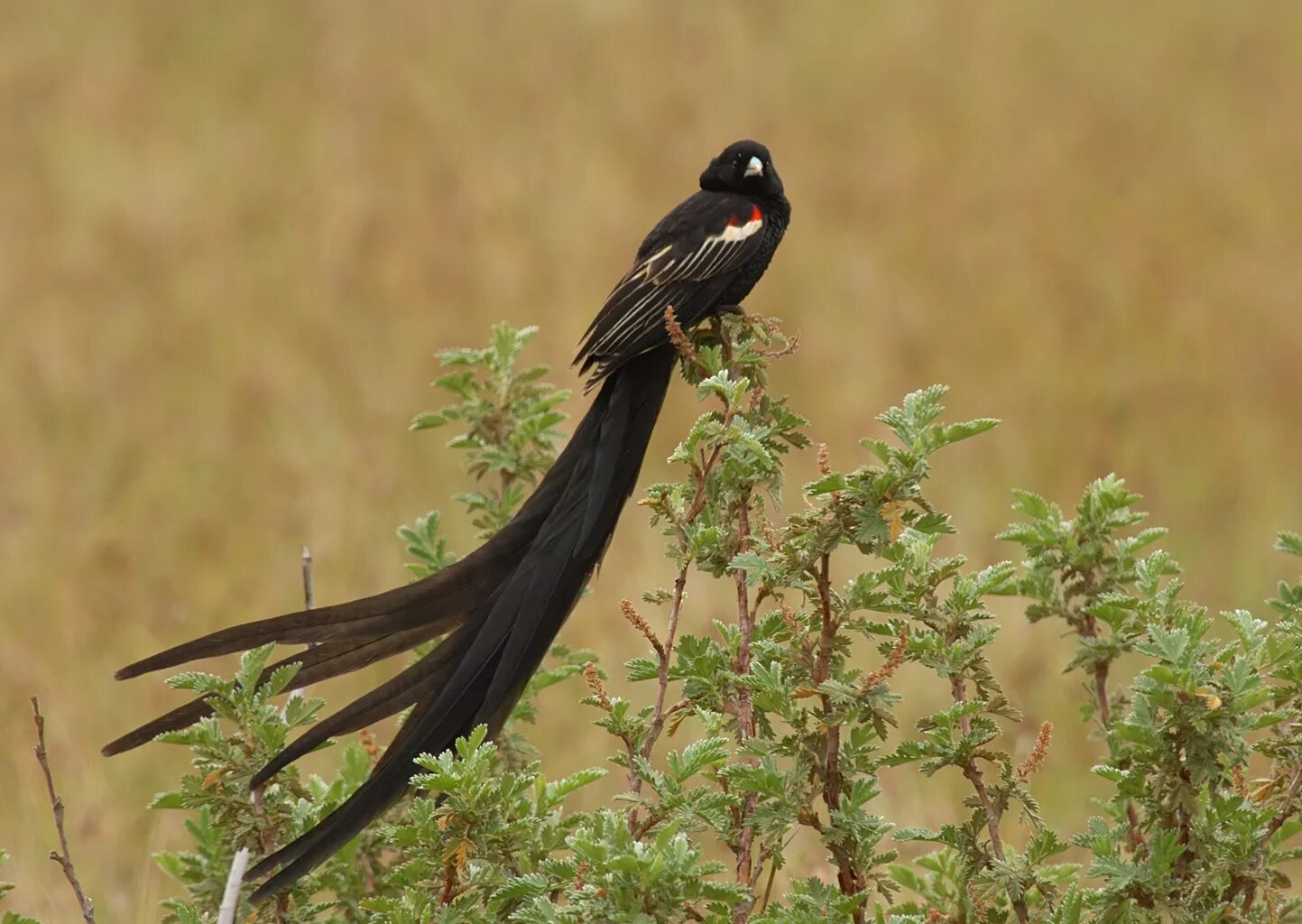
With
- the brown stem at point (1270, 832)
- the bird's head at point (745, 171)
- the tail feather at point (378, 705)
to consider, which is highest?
the bird's head at point (745, 171)

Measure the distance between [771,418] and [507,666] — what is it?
0.60 metres

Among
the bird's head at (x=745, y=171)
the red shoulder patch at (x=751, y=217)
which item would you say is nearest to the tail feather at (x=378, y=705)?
the red shoulder patch at (x=751, y=217)

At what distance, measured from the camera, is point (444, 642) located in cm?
272

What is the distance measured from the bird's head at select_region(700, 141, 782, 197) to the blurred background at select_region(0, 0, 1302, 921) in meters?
1.94

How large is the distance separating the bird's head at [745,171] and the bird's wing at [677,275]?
0.35ft

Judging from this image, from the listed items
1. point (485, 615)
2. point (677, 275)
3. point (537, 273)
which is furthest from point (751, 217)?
point (537, 273)

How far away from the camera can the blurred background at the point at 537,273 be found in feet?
20.9

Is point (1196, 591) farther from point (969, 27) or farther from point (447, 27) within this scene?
point (447, 27)

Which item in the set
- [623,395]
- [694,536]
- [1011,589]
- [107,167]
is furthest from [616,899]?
[107,167]

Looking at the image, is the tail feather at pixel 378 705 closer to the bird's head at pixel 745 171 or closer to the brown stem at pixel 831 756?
the brown stem at pixel 831 756

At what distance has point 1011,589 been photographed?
250cm

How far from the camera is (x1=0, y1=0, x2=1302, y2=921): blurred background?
250 inches

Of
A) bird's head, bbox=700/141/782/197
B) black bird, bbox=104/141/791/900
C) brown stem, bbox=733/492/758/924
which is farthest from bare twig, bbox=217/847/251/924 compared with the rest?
bird's head, bbox=700/141/782/197

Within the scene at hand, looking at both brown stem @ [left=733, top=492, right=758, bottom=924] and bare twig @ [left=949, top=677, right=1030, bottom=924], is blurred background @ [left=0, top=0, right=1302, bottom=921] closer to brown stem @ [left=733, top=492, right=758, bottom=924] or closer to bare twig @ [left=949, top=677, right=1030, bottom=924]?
brown stem @ [left=733, top=492, right=758, bottom=924]
